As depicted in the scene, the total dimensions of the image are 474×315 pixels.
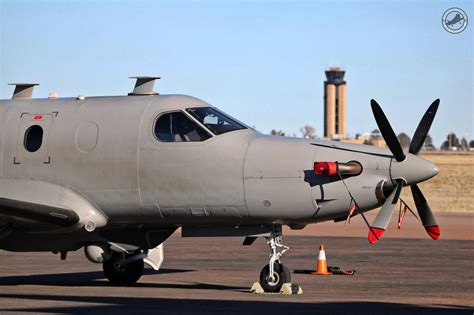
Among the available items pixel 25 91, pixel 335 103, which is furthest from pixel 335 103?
pixel 25 91

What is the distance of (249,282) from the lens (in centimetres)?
2039

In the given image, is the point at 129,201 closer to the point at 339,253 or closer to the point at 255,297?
the point at 255,297

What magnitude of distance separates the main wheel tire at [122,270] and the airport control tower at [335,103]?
163m

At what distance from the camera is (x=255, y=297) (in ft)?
57.0

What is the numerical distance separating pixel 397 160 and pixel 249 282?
4574mm

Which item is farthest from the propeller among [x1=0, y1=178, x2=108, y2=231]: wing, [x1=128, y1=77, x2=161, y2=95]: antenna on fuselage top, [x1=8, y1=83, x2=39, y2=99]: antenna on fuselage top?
[x1=8, y1=83, x2=39, y2=99]: antenna on fuselage top

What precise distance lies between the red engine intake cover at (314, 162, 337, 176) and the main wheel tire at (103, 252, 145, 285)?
4.59m

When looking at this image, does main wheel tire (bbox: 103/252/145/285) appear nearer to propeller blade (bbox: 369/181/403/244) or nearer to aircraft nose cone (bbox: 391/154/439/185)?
propeller blade (bbox: 369/181/403/244)

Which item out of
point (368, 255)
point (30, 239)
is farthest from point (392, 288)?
point (368, 255)

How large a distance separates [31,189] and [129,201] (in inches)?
69.6

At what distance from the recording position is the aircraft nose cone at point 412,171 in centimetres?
1698

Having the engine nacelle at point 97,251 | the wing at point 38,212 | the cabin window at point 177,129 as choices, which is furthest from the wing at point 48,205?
the cabin window at point 177,129

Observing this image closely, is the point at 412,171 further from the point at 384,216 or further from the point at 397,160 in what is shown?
the point at 384,216

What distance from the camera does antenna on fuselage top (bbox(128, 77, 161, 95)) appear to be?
64.5 ft
